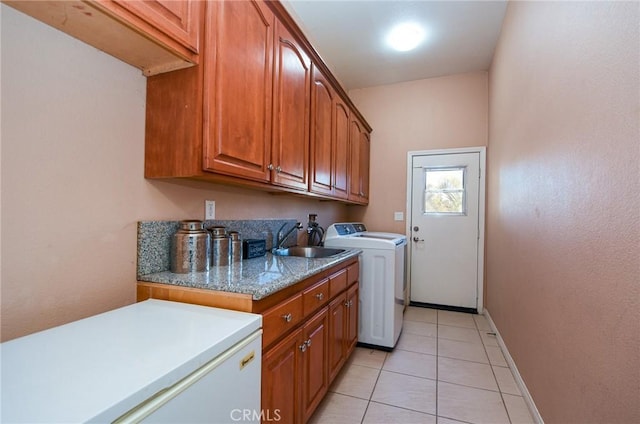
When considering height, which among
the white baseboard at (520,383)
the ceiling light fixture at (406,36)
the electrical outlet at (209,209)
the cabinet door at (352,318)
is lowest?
the white baseboard at (520,383)

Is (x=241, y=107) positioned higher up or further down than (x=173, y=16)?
further down

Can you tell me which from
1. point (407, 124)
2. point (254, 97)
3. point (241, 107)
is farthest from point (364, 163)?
point (241, 107)

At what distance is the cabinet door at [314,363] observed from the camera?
1.46 metres

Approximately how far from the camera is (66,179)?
1.04 meters

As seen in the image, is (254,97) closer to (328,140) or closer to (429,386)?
(328,140)

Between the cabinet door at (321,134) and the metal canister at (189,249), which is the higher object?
the cabinet door at (321,134)

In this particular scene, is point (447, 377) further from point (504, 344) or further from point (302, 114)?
point (302, 114)

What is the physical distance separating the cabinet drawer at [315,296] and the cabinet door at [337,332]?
0.46 ft

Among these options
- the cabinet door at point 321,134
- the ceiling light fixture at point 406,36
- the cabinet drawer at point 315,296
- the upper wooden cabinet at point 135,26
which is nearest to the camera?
the upper wooden cabinet at point 135,26

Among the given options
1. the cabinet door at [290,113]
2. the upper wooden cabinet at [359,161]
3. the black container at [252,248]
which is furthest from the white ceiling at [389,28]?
the black container at [252,248]

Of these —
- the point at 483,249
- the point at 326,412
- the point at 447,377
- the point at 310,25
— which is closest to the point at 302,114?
the point at 310,25

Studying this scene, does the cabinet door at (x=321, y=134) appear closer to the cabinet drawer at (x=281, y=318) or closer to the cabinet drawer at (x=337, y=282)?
the cabinet drawer at (x=337, y=282)

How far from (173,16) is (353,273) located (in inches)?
72.8

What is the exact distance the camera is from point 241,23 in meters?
1.32
